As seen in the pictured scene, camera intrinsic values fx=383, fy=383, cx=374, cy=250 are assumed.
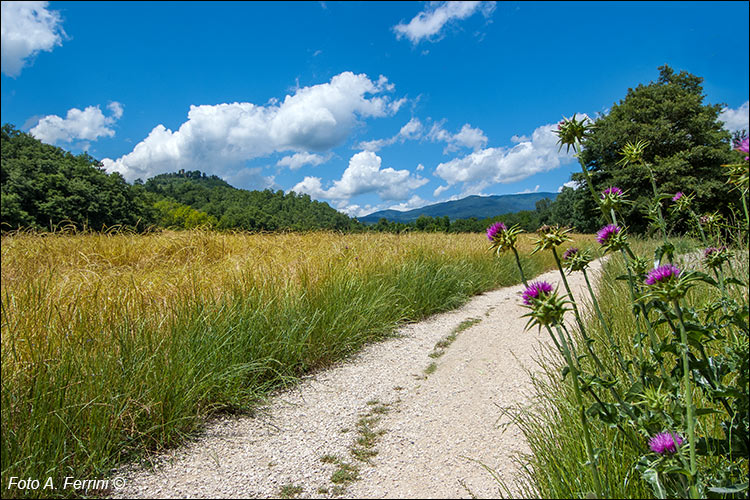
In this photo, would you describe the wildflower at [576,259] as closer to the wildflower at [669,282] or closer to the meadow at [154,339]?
the meadow at [154,339]

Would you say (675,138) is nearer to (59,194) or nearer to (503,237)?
(503,237)

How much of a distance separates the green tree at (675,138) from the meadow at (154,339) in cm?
1682

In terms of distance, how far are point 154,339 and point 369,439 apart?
1780mm

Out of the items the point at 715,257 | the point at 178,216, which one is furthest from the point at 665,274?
the point at 178,216

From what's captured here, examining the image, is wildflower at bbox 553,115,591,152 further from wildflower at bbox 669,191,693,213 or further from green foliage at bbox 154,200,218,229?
green foliage at bbox 154,200,218,229

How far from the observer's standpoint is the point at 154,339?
9.57 ft

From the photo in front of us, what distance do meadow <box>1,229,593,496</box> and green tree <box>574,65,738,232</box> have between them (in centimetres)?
1682

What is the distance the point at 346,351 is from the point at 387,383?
93cm

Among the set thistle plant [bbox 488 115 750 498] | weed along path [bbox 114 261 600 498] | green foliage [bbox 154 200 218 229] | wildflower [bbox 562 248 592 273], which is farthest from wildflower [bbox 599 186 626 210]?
green foliage [bbox 154 200 218 229]

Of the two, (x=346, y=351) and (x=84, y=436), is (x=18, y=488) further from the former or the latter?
(x=346, y=351)

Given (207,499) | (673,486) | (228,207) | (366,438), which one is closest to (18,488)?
(207,499)

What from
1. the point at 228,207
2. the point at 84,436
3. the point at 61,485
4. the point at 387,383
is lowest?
the point at 387,383

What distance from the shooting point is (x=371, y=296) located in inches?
221

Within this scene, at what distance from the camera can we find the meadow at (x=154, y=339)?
7.07 ft
